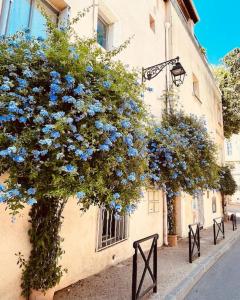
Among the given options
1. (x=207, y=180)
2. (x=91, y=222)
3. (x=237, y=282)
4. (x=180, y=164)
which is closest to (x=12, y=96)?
(x=91, y=222)

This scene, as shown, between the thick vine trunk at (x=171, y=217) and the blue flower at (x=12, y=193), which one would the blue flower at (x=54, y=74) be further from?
the thick vine trunk at (x=171, y=217)

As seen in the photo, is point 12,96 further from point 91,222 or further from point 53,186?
point 91,222

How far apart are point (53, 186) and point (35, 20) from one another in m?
3.42

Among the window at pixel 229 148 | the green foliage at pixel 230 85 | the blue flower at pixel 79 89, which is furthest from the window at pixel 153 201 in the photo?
the window at pixel 229 148

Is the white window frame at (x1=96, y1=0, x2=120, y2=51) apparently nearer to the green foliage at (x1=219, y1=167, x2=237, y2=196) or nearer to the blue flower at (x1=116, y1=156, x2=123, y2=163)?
the blue flower at (x1=116, y1=156, x2=123, y2=163)

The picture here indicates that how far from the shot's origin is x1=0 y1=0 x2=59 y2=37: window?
384 cm

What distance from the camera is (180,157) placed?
21.1 feet

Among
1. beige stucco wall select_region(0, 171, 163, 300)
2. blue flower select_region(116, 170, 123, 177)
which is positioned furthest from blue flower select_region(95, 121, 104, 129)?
beige stucco wall select_region(0, 171, 163, 300)

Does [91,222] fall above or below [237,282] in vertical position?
above

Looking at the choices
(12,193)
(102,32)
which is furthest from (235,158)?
(12,193)

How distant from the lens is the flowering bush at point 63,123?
2.38 metres

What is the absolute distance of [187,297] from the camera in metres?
4.34

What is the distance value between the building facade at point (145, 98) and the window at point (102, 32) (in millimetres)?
27

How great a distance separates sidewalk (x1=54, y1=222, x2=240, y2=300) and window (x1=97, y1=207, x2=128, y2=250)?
1.77ft
